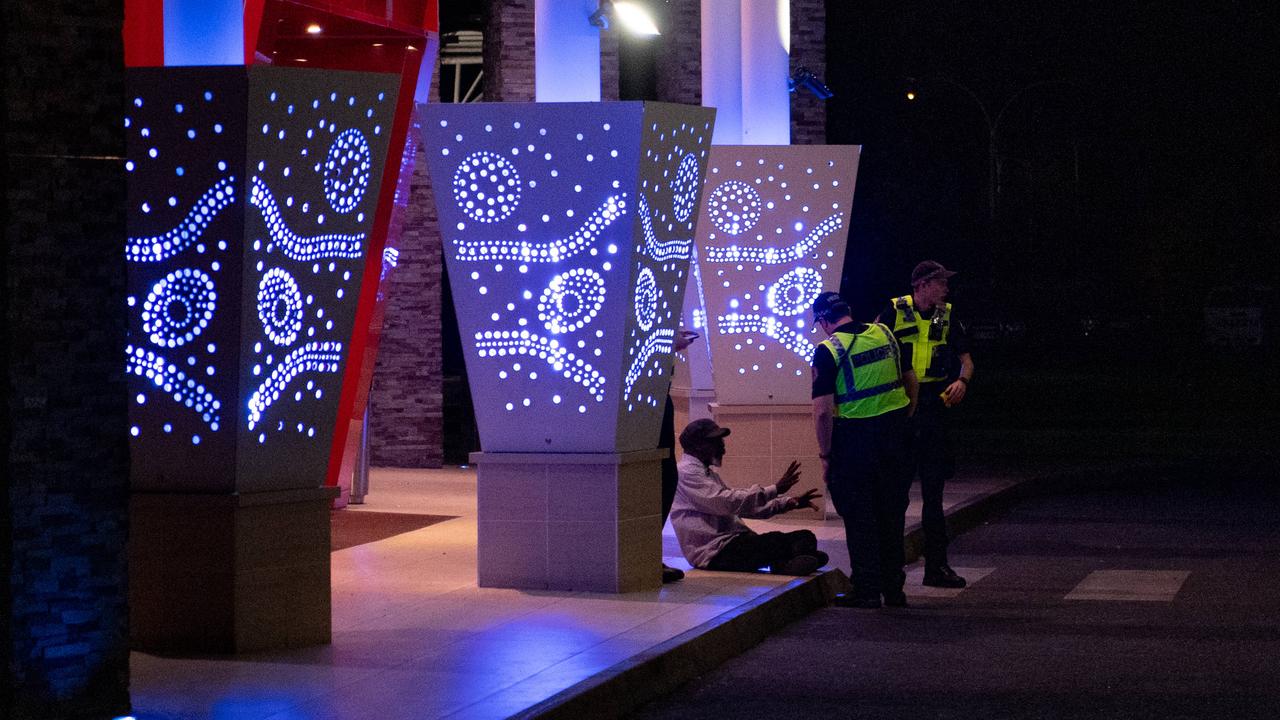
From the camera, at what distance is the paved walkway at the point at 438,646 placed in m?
8.12

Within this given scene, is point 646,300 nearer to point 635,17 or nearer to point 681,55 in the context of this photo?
point 635,17

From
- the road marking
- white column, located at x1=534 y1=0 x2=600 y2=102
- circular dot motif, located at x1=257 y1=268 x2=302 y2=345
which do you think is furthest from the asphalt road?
white column, located at x1=534 y1=0 x2=600 y2=102

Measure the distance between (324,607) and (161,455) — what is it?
1103mm

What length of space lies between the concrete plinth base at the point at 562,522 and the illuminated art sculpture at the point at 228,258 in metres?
2.57

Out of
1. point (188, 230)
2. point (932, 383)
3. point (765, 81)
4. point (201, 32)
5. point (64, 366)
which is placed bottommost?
point (932, 383)

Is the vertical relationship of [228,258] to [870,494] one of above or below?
above

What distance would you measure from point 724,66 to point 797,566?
572 cm

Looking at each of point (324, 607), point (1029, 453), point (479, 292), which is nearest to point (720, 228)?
point (479, 292)

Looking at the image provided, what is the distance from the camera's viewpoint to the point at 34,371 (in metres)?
7.08

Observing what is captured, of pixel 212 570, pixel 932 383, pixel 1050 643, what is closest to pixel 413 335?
pixel 932 383

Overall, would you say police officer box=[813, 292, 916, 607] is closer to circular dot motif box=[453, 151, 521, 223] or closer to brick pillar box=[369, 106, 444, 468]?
circular dot motif box=[453, 151, 521, 223]

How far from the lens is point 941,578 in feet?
44.8

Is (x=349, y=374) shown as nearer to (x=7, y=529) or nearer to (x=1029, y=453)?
(x=7, y=529)

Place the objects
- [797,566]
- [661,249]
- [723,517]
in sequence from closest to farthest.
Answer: [661,249] → [797,566] → [723,517]
